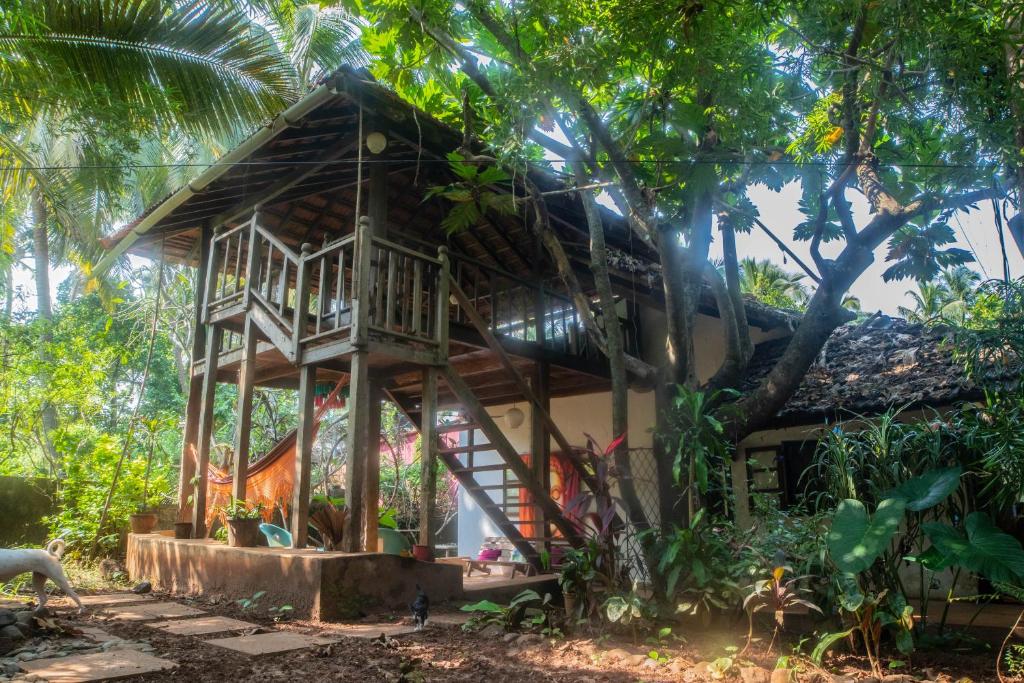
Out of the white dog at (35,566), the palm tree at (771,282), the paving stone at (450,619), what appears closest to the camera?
the white dog at (35,566)

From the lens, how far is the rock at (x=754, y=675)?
3.65 meters

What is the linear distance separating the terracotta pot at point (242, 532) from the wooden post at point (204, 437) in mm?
1059

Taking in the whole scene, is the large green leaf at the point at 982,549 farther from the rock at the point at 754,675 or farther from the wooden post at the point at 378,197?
the wooden post at the point at 378,197

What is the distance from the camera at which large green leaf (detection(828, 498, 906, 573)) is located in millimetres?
→ 3912

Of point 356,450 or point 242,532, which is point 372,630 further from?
point 242,532

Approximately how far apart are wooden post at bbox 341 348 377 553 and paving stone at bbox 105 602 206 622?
4.23 ft

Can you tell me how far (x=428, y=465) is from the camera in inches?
228

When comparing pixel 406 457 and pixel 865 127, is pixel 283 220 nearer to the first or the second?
pixel 865 127

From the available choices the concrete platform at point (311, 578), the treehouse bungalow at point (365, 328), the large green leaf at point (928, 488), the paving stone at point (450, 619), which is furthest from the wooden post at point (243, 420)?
the large green leaf at point (928, 488)

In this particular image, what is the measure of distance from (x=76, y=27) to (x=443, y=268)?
3.74 metres

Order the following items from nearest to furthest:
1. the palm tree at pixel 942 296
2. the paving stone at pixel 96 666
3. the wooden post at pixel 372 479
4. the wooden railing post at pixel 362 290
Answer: the paving stone at pixel 96 666 < the wooden railing post at pixel 362 290 < the wooden post at pixel 372 479 < the palm tree at pixel 942 296

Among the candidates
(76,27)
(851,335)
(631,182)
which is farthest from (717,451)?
(76,27)

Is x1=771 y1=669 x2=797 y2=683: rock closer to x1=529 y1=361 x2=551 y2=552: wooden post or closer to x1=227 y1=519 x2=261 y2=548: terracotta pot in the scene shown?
x1=529 y1=361 x2=551 y2=552: wooden post

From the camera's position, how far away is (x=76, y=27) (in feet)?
19.6
